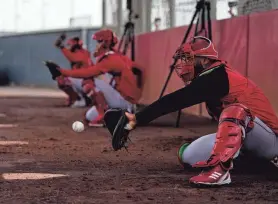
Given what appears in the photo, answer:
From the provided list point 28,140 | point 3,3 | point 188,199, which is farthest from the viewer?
point 3,3

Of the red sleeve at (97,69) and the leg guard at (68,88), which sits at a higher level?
the red sleeve at (97,69)

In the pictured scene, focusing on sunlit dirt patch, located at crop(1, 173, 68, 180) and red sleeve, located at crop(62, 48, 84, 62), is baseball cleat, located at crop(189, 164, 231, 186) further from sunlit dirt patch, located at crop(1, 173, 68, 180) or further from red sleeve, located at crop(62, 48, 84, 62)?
red sleeve, located at crop(62, 48, 84, 62)

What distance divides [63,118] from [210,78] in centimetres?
695

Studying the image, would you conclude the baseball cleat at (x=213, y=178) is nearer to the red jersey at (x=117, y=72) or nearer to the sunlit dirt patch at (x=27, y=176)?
the sunlit dirt patch at (x=27, y=176)

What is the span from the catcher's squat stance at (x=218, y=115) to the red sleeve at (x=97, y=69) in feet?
13.6

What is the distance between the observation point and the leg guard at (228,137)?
4539 millimetres

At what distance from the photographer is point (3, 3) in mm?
33594

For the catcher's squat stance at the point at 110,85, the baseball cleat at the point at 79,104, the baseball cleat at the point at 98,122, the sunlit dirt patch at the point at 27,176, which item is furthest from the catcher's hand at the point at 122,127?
the baseball cleat at the point at 79,104

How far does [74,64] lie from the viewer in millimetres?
13969

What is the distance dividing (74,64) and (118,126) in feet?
31.2

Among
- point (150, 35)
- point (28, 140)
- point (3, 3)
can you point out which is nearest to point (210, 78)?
point (28, 140)

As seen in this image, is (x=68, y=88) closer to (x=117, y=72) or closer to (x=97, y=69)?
(x=117, y=72)

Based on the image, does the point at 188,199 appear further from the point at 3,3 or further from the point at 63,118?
the point at 3,3

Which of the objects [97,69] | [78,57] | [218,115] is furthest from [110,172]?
[78,57]
